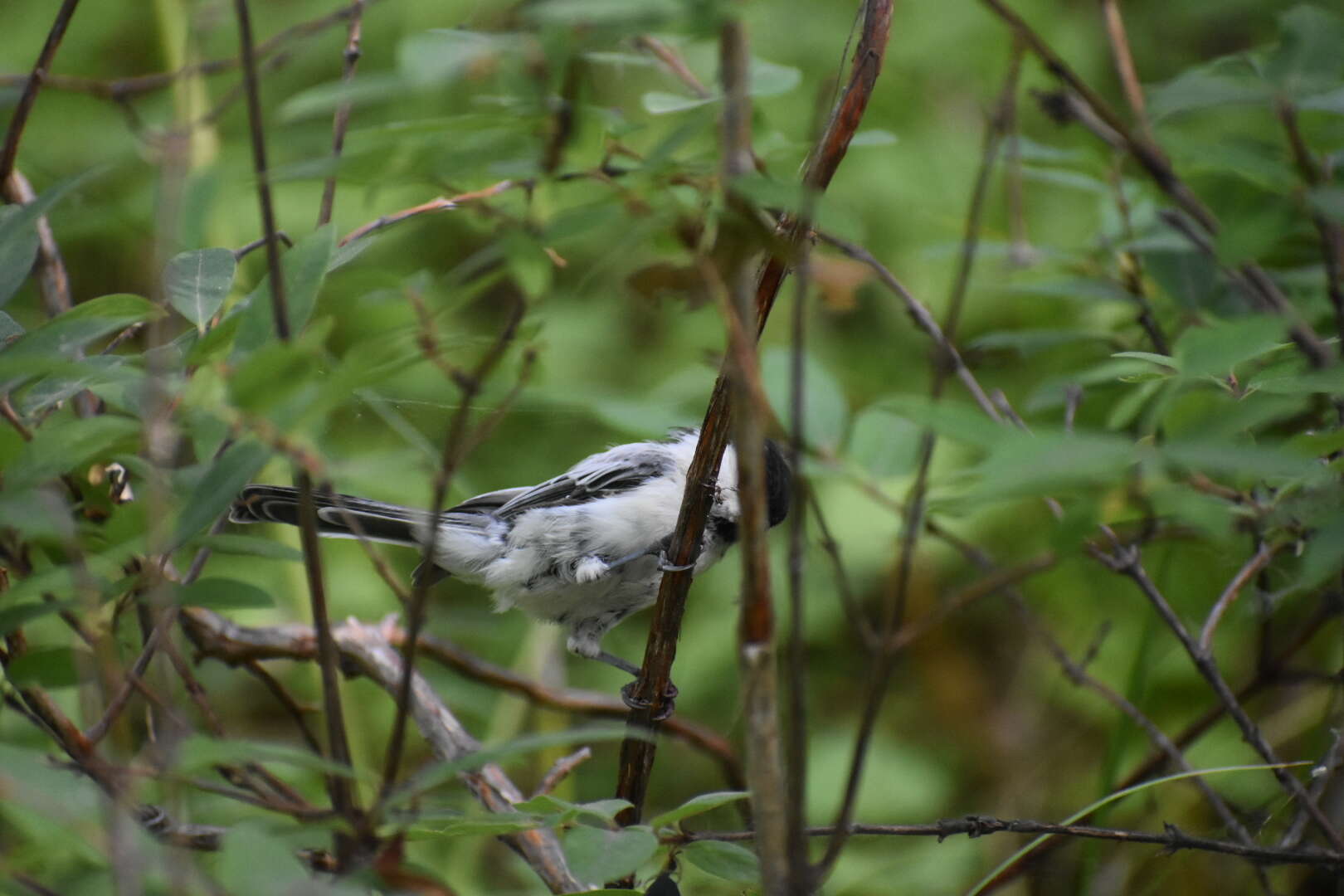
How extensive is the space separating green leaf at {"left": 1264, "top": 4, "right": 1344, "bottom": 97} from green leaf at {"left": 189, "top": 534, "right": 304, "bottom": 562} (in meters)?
1.16

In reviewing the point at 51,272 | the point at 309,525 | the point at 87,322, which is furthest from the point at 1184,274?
the point at 51,272

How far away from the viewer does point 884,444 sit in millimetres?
1296

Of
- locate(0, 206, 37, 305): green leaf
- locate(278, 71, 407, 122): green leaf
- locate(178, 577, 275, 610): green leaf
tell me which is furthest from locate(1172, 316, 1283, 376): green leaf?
locate(0, 206, 37, 305): green leaf

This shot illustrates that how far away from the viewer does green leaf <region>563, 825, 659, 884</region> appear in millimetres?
928

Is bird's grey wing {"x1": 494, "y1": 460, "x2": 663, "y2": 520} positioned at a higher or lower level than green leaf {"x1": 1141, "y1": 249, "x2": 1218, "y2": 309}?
lower

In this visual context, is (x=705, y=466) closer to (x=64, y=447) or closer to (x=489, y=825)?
(x=489, y=825)

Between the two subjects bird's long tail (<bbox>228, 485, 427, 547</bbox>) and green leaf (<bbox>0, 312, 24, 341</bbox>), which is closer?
green leaf (<bbox>0, 312, 24, 341</bbox>)

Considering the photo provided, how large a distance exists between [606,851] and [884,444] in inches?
23.3

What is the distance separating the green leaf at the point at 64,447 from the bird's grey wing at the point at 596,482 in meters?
1.46

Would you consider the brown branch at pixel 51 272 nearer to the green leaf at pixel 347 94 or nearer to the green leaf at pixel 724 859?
the green leaf at pixel 347 94

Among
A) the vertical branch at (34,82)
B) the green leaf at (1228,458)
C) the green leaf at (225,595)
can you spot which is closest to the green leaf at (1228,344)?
the green leaf at (1228,458)

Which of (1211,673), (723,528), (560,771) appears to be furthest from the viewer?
(723,528)

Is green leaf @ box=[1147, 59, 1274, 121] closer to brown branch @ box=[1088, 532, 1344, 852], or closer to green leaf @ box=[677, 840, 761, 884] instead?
brown branch @ box=[1088, 532, 1344, 852]

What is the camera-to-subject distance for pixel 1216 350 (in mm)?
869
